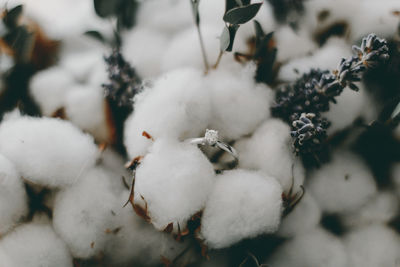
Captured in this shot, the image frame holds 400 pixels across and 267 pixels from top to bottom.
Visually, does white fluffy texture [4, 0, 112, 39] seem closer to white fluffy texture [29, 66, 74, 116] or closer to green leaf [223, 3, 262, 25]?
white fluffy texture [29, 66, 74, 116]

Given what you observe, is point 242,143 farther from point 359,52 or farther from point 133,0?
point 133,0

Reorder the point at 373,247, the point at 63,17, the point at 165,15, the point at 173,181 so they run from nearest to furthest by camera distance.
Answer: the point at 173,181
the point at 373,247
the point at 165,15
the point at 63,17

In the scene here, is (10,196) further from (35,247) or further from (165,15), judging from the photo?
(165,15)

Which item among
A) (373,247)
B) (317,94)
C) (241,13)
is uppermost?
(241,13)

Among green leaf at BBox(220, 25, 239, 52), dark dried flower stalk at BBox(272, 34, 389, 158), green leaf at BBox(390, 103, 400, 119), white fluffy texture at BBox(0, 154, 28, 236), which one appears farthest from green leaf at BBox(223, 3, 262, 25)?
A: white fluffy texture at BBox(0, 154, 28, 236)

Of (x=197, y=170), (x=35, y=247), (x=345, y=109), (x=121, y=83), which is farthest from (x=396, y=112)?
(x=35, y=247)

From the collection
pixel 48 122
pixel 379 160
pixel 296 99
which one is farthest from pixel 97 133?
pixel 379 160

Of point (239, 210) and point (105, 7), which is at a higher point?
point (105, 7)
